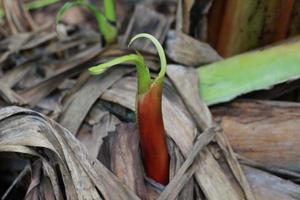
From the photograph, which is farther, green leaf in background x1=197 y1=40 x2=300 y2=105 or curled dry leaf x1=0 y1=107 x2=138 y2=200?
green leaf in background x1=197 y1=40 x2=300 y2=105

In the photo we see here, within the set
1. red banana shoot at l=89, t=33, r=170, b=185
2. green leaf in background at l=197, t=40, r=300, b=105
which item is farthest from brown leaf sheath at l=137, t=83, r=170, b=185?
green leaf in background at l=197, t=40, r=300, b=105

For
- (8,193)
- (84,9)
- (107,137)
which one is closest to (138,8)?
(84,9)

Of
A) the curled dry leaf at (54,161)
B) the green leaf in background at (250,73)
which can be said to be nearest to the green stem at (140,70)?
the curled dry leaf at (54,161)

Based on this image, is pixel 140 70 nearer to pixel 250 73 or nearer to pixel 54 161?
pixel 54 161

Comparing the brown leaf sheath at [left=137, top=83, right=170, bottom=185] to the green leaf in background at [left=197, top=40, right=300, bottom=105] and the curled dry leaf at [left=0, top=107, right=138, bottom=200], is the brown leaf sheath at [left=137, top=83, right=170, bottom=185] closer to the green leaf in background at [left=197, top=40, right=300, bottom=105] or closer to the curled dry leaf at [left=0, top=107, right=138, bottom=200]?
the curled dry leaf at [left=0, top=107, right=138, bottom=200]

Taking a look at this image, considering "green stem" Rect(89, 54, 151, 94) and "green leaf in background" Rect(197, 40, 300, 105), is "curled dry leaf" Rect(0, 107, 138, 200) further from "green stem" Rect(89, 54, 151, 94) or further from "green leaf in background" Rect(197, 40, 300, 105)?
"green leaf in background" Rect(197, 40, 300, 105)

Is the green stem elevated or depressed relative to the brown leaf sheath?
elevated

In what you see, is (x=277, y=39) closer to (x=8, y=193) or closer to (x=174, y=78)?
(x=174, y=78)

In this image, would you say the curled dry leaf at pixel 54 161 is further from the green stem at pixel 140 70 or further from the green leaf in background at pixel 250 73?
the green leaf in background at pixel 250 73
